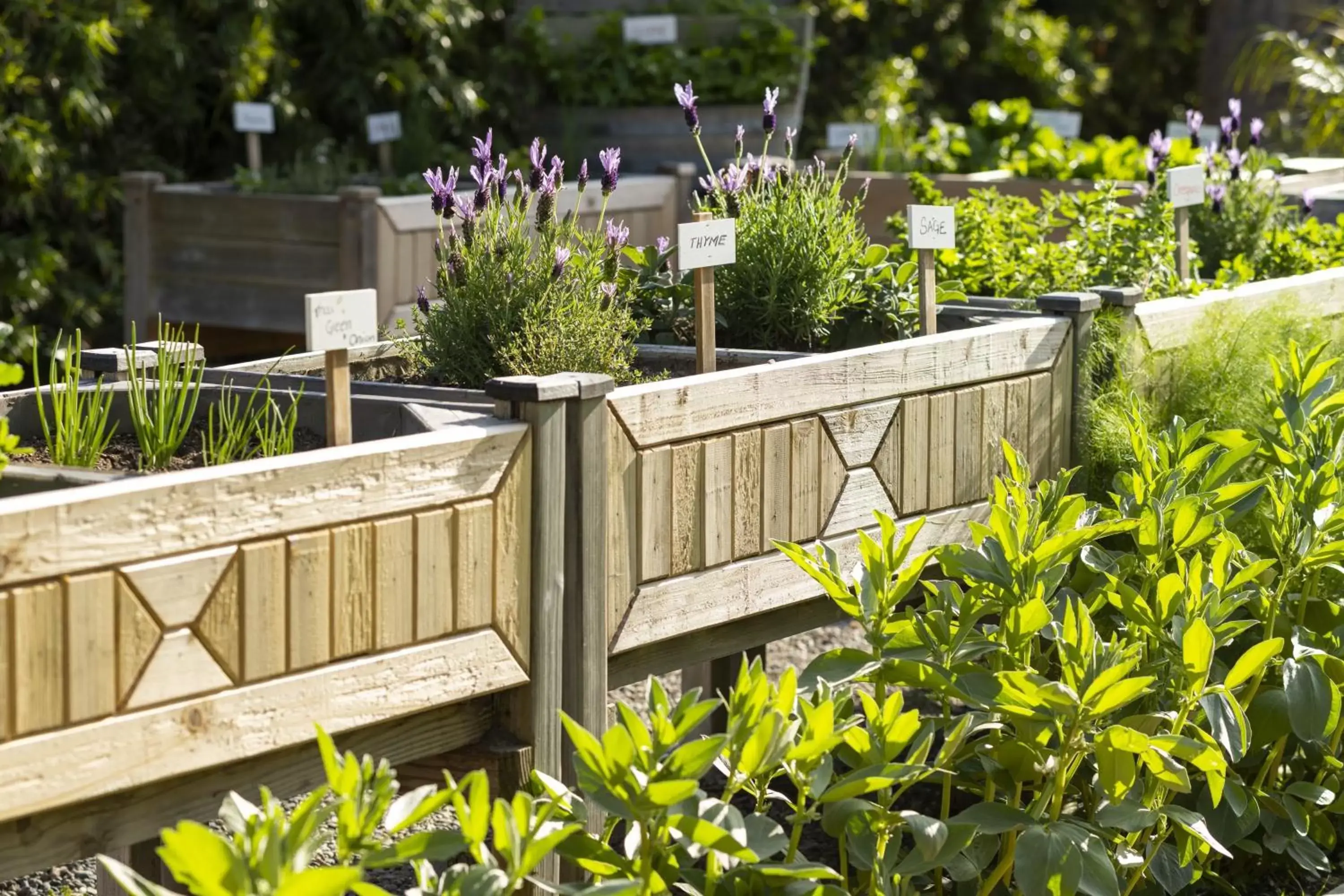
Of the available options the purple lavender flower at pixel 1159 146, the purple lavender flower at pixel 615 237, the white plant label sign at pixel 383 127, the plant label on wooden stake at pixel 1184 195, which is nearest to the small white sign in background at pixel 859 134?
the white plant label sign at pixel 383 127

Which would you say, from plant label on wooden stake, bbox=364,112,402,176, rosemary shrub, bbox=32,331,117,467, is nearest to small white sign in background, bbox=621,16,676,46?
plant label on wooden stake, bbox=364,112,402,176

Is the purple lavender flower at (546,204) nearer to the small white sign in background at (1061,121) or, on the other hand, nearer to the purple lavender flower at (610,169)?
the purple lavender flower at (610,169)

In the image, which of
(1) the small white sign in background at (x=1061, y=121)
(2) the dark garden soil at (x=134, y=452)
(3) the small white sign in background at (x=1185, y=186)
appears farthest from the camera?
(1) the small white sign in background at (x=1061, y=121)

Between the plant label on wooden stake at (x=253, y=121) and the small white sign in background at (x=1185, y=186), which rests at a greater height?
the plant label on wooden stake at (x=253, y=121)

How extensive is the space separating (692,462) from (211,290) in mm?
3714

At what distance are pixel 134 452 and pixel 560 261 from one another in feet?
2.38

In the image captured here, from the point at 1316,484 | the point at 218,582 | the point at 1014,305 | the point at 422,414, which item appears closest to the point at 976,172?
the point at 1014,305

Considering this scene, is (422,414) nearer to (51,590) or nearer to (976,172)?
(51,590)

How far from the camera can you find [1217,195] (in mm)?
4098

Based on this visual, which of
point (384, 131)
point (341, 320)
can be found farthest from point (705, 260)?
point (384, 131)

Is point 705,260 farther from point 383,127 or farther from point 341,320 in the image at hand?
point 383,127

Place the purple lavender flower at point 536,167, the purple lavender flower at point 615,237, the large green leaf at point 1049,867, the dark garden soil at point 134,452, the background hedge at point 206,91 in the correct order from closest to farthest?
the large green leaf at point 1049,867 < the dark garden soil at point 134,452 < the purple lavender flower at point 536,167 < the purple lavender flower at point 615,237 < the background hedge at point 206,91

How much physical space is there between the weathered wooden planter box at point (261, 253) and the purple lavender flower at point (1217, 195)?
213cm

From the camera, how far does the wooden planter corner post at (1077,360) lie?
3176mm
